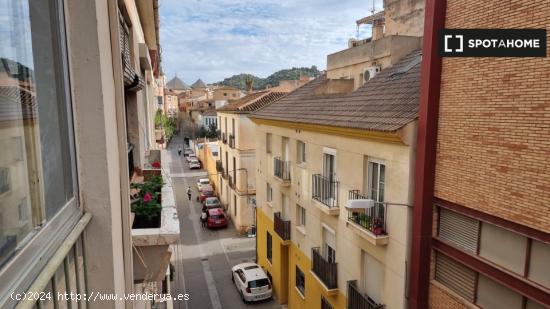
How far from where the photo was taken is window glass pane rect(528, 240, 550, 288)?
5.59 metres

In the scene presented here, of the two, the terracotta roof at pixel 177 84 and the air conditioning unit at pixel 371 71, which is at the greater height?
the terracotta roof at pixel 177 84

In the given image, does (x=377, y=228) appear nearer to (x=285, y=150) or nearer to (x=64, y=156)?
(x=285, y=150)

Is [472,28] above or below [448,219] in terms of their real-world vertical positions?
above

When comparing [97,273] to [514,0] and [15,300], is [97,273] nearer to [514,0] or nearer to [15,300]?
[15,300]

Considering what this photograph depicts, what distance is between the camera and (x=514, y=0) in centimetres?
592

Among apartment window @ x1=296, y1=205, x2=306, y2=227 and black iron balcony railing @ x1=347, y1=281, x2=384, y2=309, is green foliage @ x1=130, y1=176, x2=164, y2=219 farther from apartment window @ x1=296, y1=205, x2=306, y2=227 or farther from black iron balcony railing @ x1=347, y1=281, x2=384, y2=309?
apartment window @ x1=296, y1=205, x2=306, y2=227

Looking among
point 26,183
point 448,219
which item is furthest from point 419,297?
point 26,183

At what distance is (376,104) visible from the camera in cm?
977

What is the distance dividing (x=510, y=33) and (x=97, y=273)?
22.5ft

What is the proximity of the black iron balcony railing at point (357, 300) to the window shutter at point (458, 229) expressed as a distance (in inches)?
105

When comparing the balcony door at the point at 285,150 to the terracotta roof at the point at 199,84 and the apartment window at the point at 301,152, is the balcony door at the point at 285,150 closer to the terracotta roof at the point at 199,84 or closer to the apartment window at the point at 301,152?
the apartment window at the point at 301,152

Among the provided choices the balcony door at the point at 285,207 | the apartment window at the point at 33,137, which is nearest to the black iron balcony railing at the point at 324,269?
the balcony door at the point at 285,207

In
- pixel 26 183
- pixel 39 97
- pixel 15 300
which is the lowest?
pixel 15 300

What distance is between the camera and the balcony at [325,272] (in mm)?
11164
